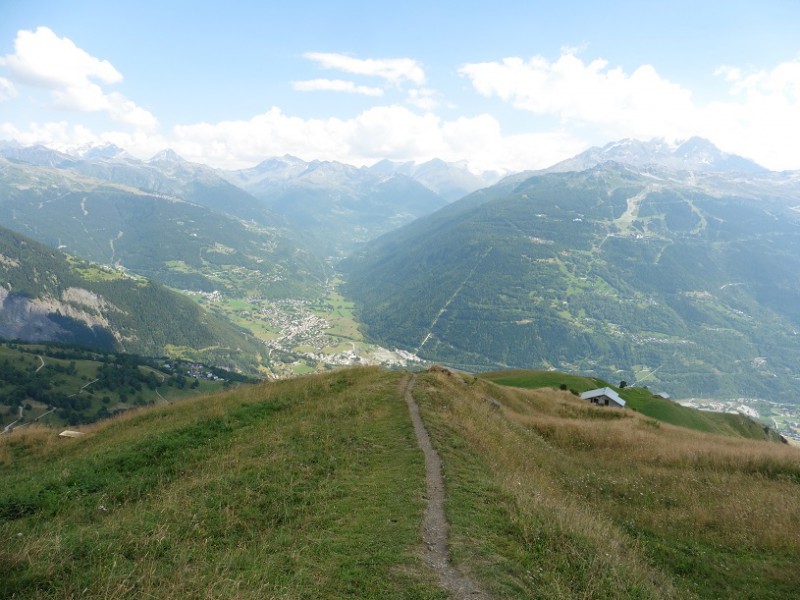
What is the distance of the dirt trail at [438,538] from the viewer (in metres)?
9.45

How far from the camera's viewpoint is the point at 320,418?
23.1 meters

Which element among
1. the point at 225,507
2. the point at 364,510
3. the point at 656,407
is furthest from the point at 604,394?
the point at 225,507

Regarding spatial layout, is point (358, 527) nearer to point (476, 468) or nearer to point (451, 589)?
point (451, 589)

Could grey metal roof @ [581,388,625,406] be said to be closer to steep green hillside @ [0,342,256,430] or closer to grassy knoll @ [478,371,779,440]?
grassy knoll @ [478,371,779,440]

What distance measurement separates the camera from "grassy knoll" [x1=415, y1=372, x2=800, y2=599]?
431 inches

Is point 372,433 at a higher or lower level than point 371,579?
lower

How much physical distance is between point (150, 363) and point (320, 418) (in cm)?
17763

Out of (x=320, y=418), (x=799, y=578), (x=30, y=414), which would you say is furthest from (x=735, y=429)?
(x=30, y=414)

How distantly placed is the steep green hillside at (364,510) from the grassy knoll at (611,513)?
0.26 ft

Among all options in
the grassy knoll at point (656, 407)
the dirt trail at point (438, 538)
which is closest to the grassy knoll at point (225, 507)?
the dirt trail at point (438, 538)

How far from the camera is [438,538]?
1162 centimetres

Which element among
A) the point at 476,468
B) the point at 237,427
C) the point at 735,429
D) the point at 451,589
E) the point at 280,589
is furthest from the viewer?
the point at 735,429

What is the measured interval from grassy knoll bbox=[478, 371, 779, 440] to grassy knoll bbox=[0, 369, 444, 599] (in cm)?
5410

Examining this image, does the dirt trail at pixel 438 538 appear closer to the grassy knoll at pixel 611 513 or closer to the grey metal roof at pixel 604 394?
the grassy knoll at pixel 611 513
